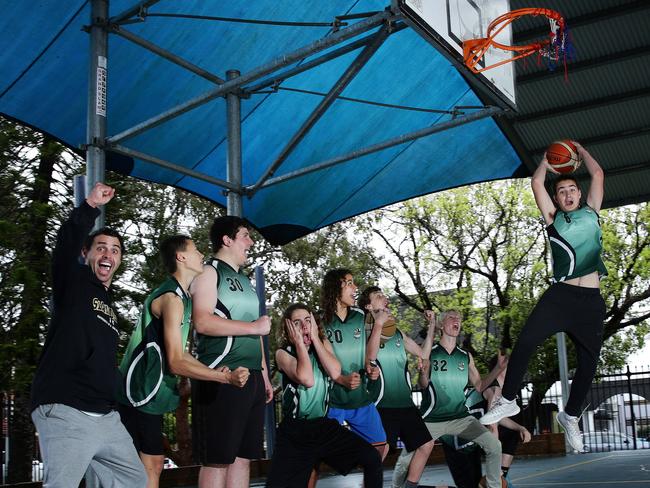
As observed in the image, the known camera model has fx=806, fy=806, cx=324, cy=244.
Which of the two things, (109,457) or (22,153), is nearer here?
(109,457)

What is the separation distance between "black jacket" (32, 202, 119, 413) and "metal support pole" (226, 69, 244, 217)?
17.4 feet

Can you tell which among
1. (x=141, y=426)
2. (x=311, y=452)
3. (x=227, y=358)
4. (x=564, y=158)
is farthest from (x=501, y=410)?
(x=141, y=426)

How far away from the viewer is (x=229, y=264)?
230 inches

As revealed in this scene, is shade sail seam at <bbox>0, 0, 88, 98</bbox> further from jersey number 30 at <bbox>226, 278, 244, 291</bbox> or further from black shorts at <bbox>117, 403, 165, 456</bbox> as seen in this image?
black shorts at <bbox>117, 403, 165, 456</bbox>

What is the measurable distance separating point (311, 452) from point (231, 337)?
5.09 feet

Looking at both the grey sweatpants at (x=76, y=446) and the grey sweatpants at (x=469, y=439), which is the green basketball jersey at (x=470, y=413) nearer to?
the grey sweatpants at (x=469, y=439)

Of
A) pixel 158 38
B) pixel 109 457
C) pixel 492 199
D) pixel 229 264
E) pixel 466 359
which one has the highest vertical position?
pixel 492 199

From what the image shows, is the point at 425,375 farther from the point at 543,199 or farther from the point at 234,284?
the point at 234,284

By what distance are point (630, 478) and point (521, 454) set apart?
9.33m

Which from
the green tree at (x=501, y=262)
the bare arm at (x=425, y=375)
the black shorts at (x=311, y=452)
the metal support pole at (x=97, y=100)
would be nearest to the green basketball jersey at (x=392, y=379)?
the bare arm at (x=425, y=375)

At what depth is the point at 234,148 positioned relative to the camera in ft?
32.3

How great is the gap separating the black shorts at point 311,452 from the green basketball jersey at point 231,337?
3.82 ft

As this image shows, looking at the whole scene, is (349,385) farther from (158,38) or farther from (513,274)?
(513,274)

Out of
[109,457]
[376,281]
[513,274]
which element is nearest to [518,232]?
[513,274]
